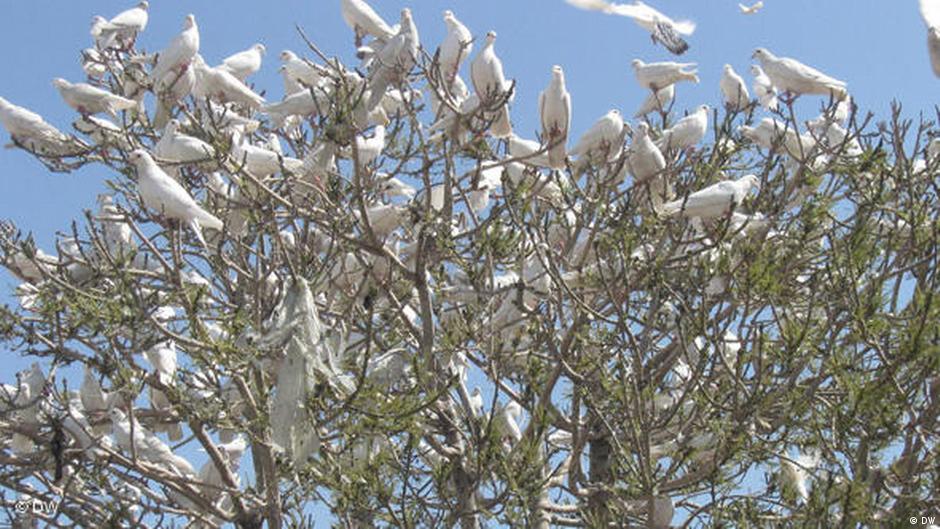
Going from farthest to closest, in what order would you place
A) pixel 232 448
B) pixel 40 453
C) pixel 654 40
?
pixel 654 40 → pixel 232 448 → pixel 40 453

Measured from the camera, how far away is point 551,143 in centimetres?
591

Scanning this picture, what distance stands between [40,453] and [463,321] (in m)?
1.81

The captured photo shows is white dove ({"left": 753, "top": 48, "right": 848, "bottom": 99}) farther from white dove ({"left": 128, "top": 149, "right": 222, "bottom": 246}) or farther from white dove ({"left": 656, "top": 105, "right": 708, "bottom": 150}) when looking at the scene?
white dove ({"left": 128, "top": 149, "right": 222, "bottom": 246})

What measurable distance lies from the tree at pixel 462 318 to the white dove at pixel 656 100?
396 millimetres

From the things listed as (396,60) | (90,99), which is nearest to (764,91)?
(396,60)

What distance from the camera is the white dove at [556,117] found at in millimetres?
5895

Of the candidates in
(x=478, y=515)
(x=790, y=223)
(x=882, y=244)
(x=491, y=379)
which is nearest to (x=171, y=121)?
(x=491, y=379)

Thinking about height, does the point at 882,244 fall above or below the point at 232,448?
above

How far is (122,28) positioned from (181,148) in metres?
1.95

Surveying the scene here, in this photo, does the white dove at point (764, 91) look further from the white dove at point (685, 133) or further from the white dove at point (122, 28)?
the white dove at point (122, 28)

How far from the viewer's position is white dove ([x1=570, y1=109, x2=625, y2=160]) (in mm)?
5996

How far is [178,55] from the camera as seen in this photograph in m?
6.45

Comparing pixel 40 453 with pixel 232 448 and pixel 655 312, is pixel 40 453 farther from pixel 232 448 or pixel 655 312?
pixel 655 312

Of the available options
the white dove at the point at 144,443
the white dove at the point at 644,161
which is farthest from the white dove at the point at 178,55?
the white dove at the point at 644,161
